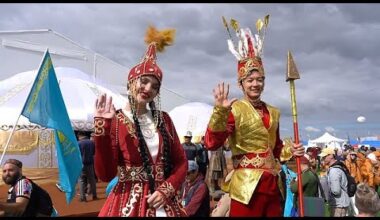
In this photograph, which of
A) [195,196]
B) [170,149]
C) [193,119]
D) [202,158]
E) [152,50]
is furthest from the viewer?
[193,119]

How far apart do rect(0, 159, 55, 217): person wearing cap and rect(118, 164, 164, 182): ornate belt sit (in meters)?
1.77

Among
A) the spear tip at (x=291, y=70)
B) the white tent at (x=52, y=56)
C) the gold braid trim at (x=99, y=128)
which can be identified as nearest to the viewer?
the gold braid trim at (x=99, y=128)

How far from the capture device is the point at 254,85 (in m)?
3.75

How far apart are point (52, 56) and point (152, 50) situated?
2280 cm

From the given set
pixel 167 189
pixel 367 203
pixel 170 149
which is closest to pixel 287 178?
pixel 367 203

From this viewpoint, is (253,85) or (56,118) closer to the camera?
(253,85)

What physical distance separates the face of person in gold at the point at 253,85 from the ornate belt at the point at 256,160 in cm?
47

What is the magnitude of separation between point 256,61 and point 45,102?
3118 millimetres

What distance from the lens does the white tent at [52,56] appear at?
912 inches

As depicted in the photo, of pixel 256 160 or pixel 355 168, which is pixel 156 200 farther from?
pixel 355 168

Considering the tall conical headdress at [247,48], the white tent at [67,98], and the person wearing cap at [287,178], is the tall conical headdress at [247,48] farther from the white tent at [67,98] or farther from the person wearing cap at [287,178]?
the white tent at [67,98]

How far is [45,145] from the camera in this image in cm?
1669

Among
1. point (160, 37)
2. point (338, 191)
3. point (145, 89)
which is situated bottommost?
point (338, 191)

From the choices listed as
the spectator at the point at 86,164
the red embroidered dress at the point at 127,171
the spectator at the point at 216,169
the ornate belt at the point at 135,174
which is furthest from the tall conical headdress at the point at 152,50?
the spectator at the point at 216,169
